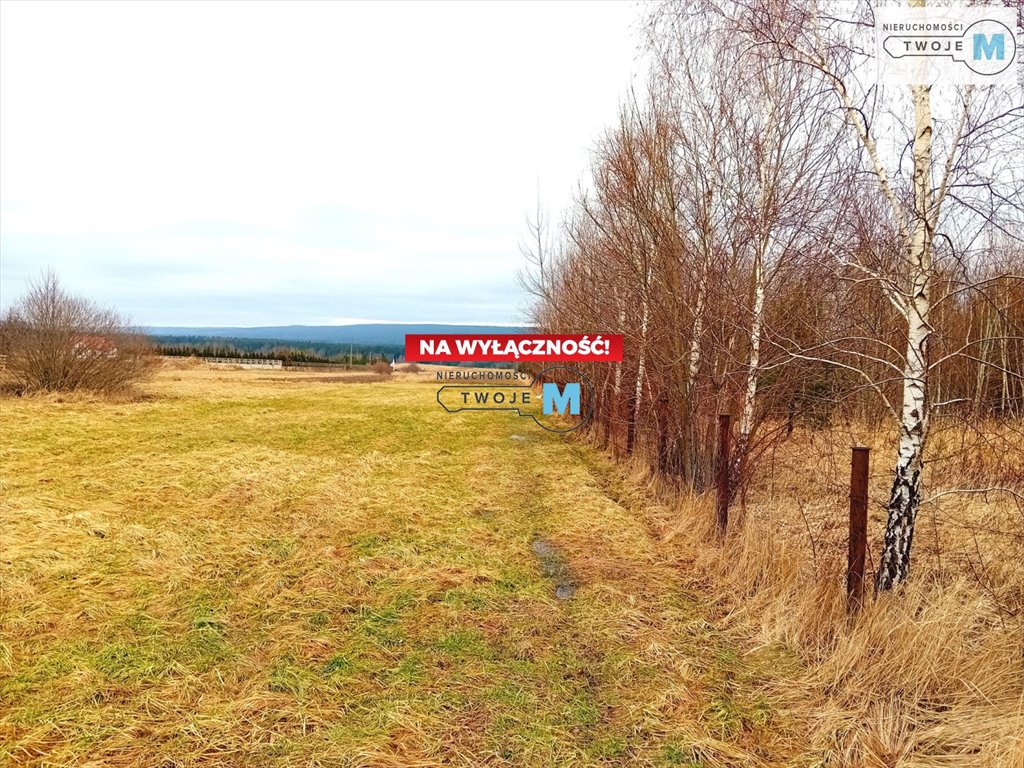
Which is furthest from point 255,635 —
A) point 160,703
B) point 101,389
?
Answer: point 101,389

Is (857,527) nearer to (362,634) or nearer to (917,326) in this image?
(917,326)

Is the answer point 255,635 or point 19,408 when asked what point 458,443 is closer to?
point 255,635

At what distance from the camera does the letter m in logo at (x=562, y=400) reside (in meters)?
14.2

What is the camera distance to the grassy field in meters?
2.43

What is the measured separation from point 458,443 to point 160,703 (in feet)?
30.0

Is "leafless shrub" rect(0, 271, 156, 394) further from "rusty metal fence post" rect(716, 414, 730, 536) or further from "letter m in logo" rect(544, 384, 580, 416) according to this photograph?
"rusty metal fence post" rect(716, 414, 730, 536)

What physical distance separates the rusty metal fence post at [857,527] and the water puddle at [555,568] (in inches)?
74.6

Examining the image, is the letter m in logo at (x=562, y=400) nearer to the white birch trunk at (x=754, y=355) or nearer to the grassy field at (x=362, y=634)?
the grassy field at (x=362, y=634)

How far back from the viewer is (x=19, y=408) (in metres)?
14.1

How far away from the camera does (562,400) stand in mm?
15789

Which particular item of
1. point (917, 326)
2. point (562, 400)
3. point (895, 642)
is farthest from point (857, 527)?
point (562, 400)

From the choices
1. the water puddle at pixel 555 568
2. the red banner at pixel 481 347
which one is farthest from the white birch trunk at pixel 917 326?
the red banner at pixel 481 347

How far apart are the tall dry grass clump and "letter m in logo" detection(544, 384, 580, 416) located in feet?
31.2

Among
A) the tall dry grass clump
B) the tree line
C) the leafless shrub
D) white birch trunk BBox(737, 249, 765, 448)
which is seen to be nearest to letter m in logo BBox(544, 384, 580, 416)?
the tree line
